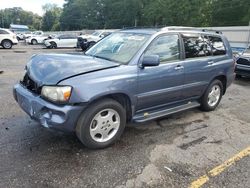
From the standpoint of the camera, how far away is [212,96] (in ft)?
18.3

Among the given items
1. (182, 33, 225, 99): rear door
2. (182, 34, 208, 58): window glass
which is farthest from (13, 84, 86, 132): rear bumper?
(182, 34, 208, 58): window glass

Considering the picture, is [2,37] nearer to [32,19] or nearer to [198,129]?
[198,129]

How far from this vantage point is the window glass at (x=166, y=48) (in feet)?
13.6

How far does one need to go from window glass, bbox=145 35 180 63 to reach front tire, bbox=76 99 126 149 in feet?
3.43

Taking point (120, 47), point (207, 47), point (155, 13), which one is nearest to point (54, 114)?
point (120, 47)

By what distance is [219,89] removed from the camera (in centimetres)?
571

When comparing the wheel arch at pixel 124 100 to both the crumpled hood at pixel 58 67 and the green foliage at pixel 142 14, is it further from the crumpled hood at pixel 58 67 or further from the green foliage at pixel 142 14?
the green foliage at pixel 142 14

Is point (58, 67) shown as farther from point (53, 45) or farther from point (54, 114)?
point (53, 45)

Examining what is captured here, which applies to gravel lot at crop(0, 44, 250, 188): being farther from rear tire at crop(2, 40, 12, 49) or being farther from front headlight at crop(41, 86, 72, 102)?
rear tire at crop(2, 40, 12, 49)

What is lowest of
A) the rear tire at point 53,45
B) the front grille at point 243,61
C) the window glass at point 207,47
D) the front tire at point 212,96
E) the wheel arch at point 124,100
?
the front tire at point 212,96

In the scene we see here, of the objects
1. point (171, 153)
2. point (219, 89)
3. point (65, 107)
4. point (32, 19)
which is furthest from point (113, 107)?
point (32, 19)

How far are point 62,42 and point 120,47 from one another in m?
20.8

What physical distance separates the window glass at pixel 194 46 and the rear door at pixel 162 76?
0.83 feet

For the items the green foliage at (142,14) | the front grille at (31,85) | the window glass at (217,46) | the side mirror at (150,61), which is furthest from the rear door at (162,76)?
the green foliage at (142,14)
